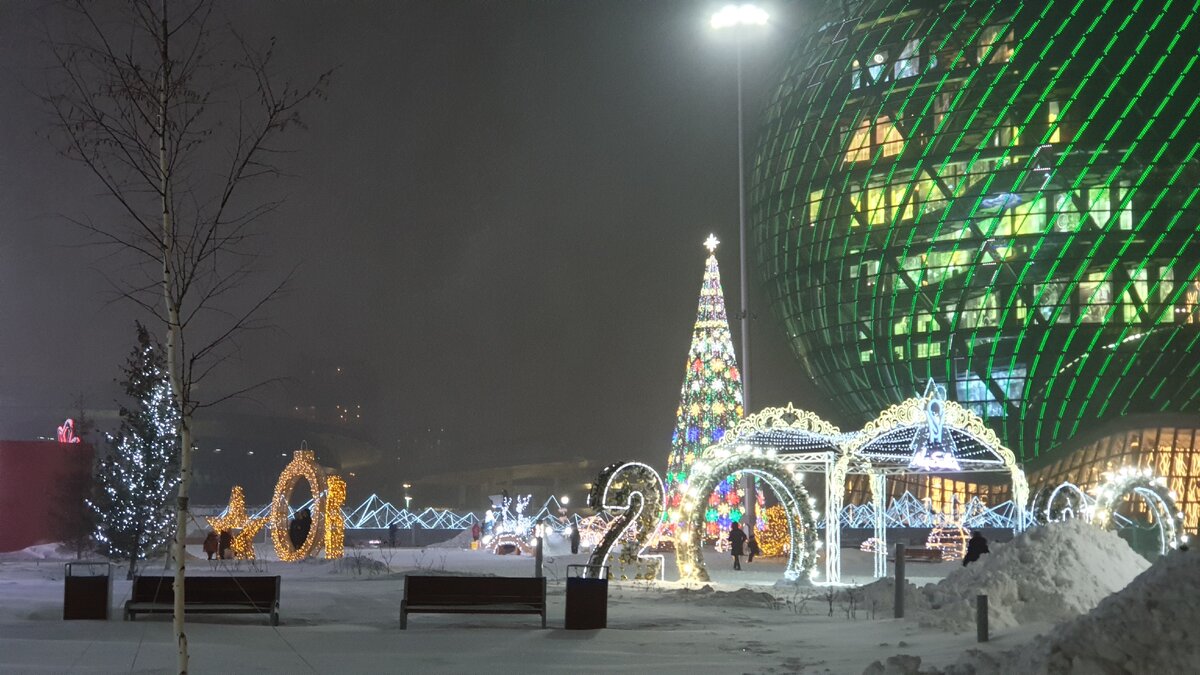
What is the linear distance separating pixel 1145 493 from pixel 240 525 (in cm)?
2196

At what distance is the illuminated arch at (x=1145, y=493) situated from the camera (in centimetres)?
3017

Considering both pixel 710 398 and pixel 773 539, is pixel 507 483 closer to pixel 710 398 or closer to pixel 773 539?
pixel 710 398

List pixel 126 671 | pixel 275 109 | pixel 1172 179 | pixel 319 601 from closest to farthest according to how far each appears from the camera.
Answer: pixel 275 109 < pixel 126 671 < pixel 319 601 < pixel 1172 179

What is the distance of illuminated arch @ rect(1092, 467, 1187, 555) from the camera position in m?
30.2

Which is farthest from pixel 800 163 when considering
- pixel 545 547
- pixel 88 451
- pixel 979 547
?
pixel 979 547

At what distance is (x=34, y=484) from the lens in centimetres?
3594

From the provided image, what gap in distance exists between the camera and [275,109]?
9.05m

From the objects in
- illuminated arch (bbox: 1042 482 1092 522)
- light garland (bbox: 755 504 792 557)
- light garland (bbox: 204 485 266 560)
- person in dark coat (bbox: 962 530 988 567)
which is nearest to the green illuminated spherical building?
light garland (bbox: 755 504 792 557)

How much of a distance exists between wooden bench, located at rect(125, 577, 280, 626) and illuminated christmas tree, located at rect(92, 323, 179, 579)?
13068mm

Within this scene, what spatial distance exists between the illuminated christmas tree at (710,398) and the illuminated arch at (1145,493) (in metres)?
14.5

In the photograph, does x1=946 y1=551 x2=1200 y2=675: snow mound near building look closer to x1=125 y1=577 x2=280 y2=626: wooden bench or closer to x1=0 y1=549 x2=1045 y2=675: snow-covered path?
x1=0 y1=549 x2=1045 y2=675: snow-covered path

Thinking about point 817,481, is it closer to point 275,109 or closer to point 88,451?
point 88,451

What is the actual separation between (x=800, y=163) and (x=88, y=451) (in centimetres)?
4833

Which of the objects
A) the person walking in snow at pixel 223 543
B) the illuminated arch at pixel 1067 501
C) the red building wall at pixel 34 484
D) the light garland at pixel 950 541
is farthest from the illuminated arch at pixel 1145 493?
the red building wall at pixel 34 484
